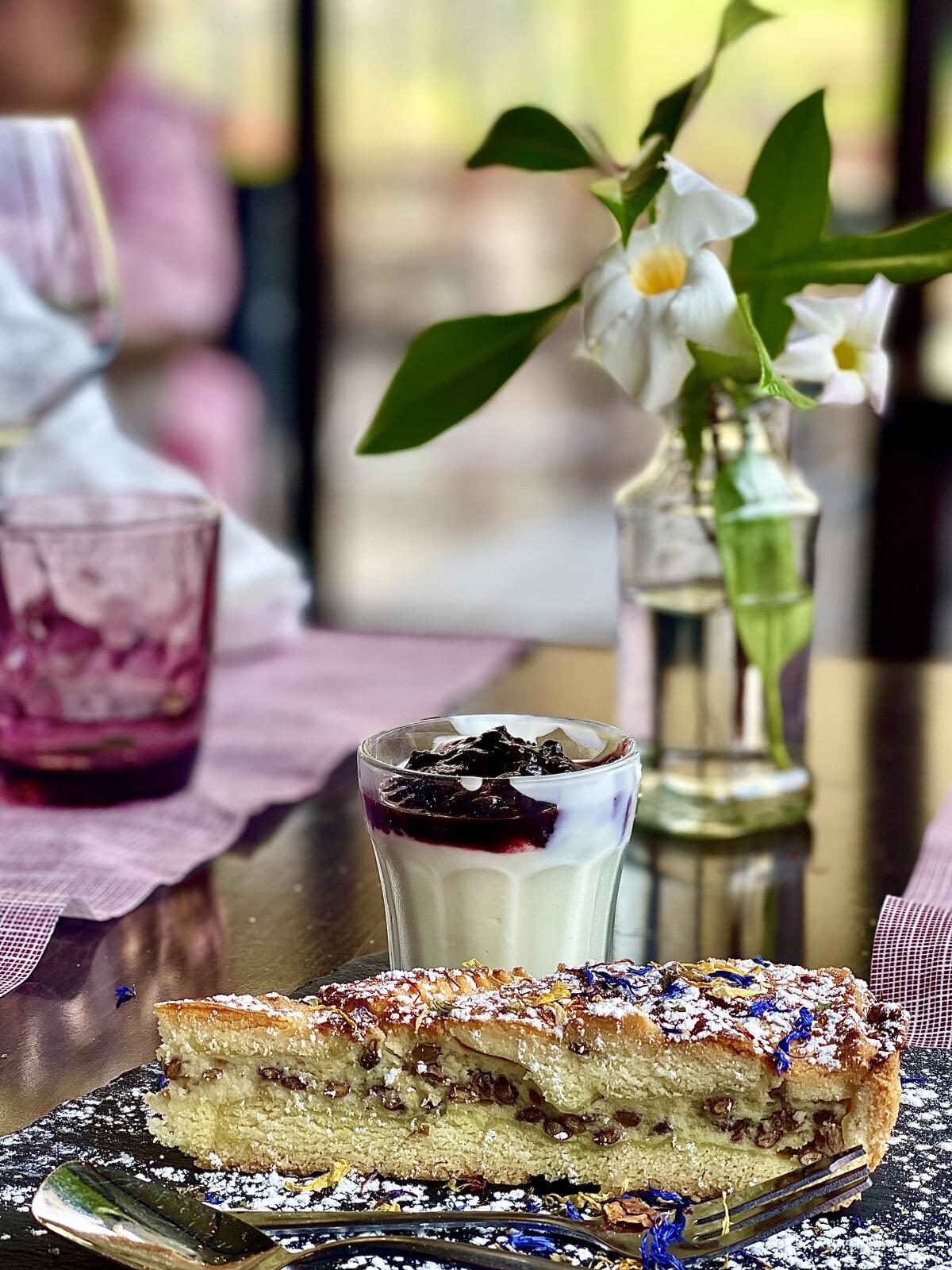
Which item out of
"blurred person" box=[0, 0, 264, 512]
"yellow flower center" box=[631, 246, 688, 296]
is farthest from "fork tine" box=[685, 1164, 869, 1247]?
"blurred person" box=[0, 0, 264, 512]

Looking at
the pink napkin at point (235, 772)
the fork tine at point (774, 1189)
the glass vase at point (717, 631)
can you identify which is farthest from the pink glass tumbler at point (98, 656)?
the fork tine at point (774, 1189)

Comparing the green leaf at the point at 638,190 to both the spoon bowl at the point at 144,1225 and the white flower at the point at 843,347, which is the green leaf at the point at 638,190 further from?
the spoon bowl at the point at 144,1225

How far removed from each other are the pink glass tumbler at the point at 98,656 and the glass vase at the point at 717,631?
1.15ft

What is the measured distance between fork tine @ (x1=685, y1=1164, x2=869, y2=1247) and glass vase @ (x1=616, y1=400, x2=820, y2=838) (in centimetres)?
48

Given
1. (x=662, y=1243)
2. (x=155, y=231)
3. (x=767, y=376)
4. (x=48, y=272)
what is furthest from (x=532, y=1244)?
(x=155, y=231)

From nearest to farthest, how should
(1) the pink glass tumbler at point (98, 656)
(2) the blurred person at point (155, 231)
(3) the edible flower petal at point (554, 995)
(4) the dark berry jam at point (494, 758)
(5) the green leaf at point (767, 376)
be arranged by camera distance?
(3) the edible flower petal at point (554, 995) → (4) the dark berry jam at point (494, 758) → (5) the green leaf at point (767, 376) → (1) the pink glass tumbler at point (98, 656) → (2) the blurred person at point (155, 231)

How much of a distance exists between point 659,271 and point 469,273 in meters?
3.58

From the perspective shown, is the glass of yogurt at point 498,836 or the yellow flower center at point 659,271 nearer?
the glass of yogurt at point 498,836

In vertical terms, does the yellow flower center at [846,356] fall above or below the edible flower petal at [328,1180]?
above

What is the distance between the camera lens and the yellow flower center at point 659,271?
1.05 metres

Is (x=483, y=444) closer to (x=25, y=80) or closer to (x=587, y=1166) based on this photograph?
(x=25, y=80)

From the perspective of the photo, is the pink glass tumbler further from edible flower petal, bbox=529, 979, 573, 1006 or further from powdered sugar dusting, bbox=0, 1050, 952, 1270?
edible flower petal, bbox=529, 979, 573, 1006

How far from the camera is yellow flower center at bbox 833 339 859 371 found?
3.64 ft

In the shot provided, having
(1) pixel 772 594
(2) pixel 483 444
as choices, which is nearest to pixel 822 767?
(1) pixel 772 594
